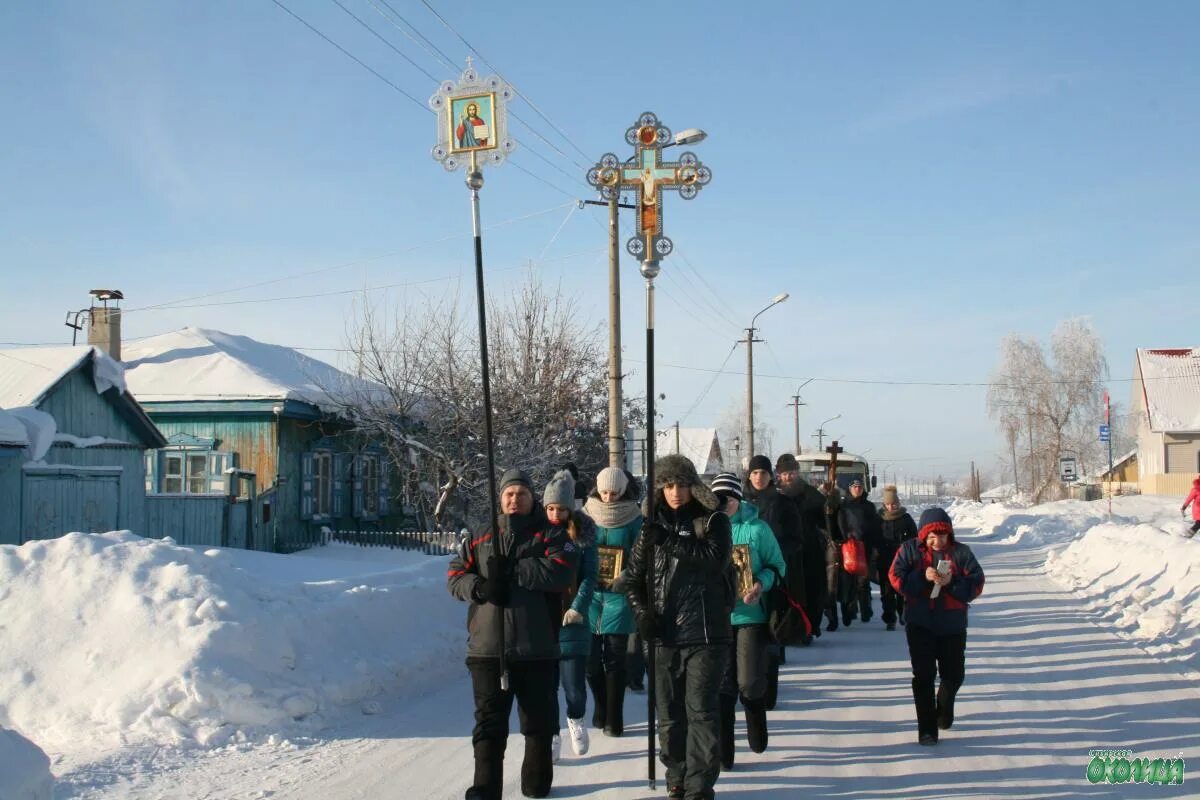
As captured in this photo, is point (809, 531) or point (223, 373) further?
point (223, 373)

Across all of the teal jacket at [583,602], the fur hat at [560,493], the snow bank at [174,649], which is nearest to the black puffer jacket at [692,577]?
the fur hat at [560,493]

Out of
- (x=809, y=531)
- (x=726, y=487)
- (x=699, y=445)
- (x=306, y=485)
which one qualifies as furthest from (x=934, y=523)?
(x=699, y=445)

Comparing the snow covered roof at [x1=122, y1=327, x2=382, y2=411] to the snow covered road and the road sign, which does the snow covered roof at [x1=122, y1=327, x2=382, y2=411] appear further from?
the road sign

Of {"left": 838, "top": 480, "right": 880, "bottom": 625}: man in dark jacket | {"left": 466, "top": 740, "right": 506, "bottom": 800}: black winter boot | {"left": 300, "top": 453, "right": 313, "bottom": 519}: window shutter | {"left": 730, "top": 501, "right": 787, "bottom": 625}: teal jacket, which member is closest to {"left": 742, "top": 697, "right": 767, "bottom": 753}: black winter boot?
{"left": 730, "top": 501, "right": 787, "bottom": 625}: teal jacket

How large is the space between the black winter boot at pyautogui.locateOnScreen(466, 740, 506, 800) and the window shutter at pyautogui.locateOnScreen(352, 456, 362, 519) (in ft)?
72.6

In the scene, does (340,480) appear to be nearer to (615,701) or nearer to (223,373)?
(223,373)

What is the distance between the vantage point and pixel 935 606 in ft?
23.5

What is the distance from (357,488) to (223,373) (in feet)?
15.6

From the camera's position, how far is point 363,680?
8555 millimetres

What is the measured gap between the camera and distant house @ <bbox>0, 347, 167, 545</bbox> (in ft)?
53.9

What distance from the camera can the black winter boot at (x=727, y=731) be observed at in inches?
259

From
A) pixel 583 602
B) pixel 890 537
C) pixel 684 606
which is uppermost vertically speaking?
pixel 684 606

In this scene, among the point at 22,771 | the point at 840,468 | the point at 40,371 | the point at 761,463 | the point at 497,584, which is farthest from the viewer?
the point at 840,468

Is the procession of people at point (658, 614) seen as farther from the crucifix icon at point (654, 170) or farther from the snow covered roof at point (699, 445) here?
the snow covered roof at point (699, 445)
